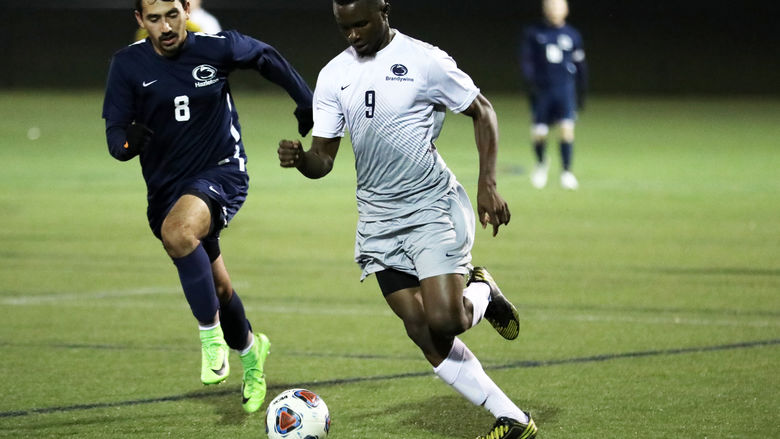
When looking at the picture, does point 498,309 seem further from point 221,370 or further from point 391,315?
point 391,315

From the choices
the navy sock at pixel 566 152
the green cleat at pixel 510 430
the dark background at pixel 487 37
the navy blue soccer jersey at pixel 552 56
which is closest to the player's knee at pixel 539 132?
the navy sock at pixel 566 152

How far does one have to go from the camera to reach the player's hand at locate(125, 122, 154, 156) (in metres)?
A: 5.66

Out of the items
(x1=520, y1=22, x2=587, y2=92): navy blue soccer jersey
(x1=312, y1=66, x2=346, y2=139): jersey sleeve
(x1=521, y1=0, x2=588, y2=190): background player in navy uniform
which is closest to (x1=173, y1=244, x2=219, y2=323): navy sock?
(x1=312, y1=66, x2=346, y2=139): jersey sleeve

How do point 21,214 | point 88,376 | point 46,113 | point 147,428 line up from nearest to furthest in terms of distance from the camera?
point 147,428 < point 88,376 < point 21,214 < point 46,113

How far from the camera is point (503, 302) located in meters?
5.87

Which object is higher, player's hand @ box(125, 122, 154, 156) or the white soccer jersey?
the white soccer jersey

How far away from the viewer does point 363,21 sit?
5.19 metres

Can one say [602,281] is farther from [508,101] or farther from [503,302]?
[508,101]

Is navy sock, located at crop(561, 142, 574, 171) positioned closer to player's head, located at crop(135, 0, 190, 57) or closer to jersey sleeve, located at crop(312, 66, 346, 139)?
player's head, located at crop(135, 0, 190, 57)

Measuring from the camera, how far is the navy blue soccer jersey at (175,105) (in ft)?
19.6

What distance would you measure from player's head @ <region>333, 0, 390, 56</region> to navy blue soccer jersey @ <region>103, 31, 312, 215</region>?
3.48ft

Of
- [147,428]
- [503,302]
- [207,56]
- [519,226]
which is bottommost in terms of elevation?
[519,226]


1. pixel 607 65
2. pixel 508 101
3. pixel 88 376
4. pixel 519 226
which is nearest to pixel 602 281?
pixel 519 226

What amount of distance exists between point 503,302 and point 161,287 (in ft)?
13.9
